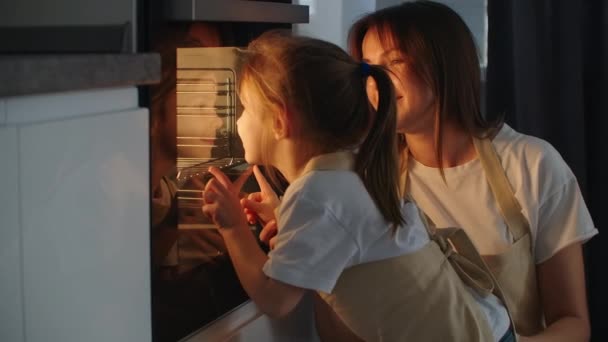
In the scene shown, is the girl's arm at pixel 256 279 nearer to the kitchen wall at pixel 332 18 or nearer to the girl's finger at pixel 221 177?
the girl's finger at pixel 221 177

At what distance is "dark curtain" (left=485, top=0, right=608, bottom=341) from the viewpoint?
212 cm

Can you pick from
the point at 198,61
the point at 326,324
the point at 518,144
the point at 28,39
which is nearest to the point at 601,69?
the point at 518,144

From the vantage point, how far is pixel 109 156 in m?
0.91

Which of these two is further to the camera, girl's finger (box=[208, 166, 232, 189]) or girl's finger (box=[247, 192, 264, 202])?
girl's finger (box=[247, 192, 264, 202])

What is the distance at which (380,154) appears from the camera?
50.4 inches

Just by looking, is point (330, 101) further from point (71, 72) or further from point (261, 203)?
point (71, 72)

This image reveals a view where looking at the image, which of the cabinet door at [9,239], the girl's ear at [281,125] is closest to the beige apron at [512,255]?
the girl's ear at [281,125]

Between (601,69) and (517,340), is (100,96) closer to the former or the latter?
(517,340)

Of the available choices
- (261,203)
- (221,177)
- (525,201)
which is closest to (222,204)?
(221,177)

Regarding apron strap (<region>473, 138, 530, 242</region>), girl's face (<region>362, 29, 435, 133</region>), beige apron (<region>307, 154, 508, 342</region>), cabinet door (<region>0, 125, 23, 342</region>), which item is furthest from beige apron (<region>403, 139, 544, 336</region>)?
cabinet door (<region>0, 125, 23, 342</region>)

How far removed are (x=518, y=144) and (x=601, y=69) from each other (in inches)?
24.2

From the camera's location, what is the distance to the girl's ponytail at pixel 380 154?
4.12 feet

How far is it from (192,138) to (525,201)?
→ 650 millimetres

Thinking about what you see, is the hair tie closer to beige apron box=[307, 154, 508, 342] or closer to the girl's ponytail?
the girl's ponytail
